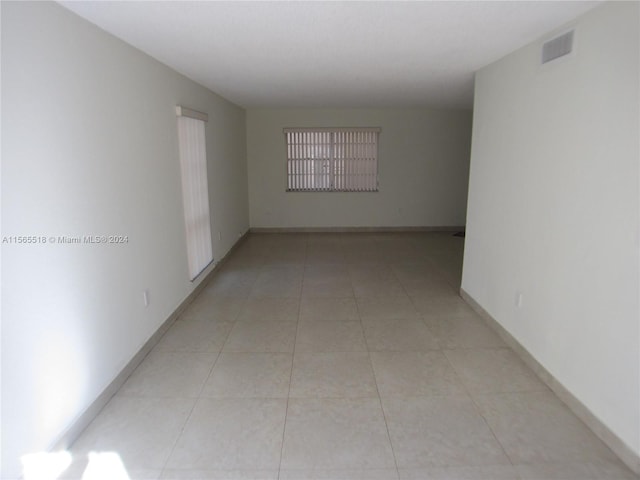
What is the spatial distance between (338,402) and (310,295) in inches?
73.4

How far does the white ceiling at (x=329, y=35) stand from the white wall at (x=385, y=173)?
2.94m

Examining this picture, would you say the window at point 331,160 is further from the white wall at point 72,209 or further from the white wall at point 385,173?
the white wall at point 72,209

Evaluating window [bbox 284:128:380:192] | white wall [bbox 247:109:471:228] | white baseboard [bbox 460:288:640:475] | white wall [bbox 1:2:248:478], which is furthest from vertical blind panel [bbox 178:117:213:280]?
white baseboard [bbox 460:288:640:475]

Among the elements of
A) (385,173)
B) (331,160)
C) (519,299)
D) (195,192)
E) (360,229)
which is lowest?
(360,229)

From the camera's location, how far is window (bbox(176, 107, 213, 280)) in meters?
3.91

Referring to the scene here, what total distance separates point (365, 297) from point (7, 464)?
10.1 ft

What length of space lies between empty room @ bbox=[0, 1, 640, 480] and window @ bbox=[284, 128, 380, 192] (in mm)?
3006

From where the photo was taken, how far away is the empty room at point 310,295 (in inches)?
73.7

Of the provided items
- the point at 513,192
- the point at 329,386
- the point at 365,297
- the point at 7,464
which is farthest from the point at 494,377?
the point at 7,464

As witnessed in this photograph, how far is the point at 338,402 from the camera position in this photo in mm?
2428

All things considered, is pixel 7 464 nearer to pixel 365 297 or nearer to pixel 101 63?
pixel 101 63

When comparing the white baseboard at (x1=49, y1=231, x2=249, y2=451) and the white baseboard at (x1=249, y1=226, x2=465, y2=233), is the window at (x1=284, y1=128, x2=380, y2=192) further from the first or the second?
the white baseboard at (x1=49, y1=231, x2=249, y2=451)

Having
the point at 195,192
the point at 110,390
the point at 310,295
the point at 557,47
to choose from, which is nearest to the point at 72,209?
the point at 110,390

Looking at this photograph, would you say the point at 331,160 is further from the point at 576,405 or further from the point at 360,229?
the point at 576,405
